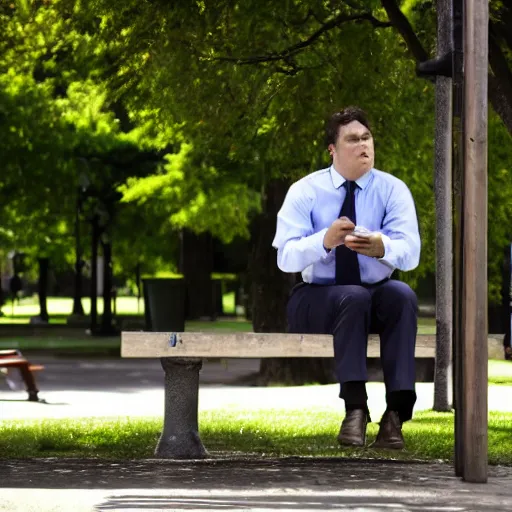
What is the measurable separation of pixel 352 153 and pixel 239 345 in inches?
41.2

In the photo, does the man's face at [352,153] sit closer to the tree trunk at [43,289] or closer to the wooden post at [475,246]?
the wooden post at [475,246]

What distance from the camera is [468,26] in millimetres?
7684

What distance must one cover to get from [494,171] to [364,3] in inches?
283

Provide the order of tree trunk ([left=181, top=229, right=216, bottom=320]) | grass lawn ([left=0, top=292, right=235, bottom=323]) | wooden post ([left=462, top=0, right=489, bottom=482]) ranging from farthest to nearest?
grass lawn ([left=0, top=292, right=235, bottom=323]), tree trunk ([left=181, top=229, right=216, bottom=320]), wooden post ([left=462, top=0, right=489, bottom=482])

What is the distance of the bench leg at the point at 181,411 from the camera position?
30.8 feet

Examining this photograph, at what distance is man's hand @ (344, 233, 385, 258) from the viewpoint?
25.0 feet

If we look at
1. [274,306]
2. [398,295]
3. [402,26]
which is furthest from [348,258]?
[274,306]

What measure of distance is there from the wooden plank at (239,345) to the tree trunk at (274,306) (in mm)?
14558

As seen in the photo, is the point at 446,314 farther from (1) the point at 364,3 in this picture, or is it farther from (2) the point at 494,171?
(2) the point at 494,171

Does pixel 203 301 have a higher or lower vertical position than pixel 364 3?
lower

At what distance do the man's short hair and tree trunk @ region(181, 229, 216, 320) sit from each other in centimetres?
4235

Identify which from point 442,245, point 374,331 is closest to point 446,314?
point 442,245

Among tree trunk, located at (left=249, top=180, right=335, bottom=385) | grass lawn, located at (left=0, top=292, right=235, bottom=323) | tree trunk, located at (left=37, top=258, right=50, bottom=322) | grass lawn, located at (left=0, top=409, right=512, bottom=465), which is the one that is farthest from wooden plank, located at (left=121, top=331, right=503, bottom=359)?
grass lawn, located at (left=0, top=292, right=235, bottom=323)

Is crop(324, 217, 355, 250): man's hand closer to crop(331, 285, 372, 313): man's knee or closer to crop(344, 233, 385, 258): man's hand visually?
crop(344, 233, 385, 258): man's hand
